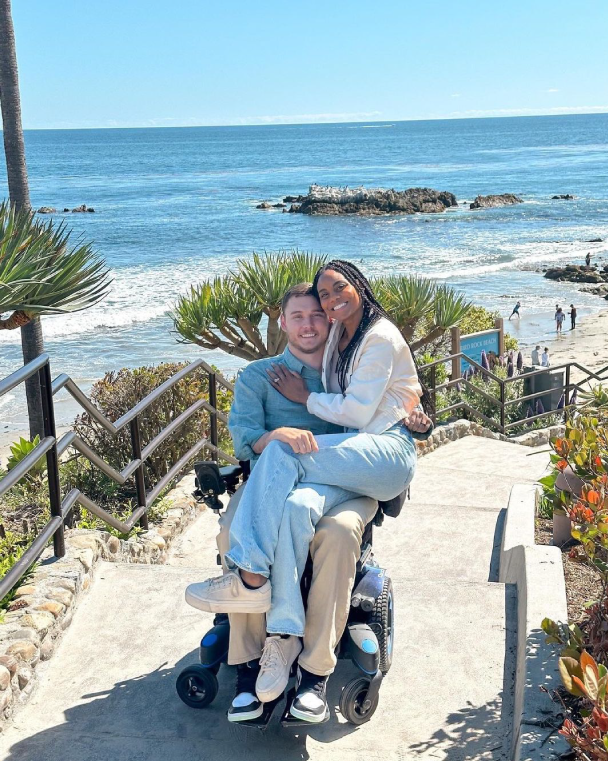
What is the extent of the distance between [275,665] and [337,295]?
1323mm

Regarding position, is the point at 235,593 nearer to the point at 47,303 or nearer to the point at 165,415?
the point at 47,303

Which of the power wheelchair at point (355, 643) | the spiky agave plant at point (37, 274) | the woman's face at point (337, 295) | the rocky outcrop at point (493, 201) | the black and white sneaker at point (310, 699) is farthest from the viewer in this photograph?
the rocky outcrop at point (493, 201)

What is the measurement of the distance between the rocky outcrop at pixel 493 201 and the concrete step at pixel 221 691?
198 ft

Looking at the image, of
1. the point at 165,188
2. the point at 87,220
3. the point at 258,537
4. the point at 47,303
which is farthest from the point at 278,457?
the point at 165,188

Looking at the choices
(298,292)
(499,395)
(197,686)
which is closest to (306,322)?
(298,292)

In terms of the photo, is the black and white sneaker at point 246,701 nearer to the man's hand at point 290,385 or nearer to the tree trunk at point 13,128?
the man's hand at point 290,385

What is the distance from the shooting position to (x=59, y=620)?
3645mm

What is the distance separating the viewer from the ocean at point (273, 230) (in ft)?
78.8

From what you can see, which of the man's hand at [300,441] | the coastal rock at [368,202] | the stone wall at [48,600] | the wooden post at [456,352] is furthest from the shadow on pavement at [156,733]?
the coastal rock at [368,202]

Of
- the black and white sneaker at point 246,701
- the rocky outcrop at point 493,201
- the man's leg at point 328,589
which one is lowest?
the rocky outcrop at point 493,201

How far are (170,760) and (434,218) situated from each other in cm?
5611

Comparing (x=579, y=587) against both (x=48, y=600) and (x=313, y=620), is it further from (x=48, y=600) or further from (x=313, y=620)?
(x=48, y=600)

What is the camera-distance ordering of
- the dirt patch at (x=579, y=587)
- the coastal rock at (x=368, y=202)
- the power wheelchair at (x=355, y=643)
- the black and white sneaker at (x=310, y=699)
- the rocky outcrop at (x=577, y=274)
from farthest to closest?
the coastal rock at (x=368, y=202) → the rocky outcrop at (x=577, y=274) → the dirt patch at (x=579, y=587) → the power wheelchair at (x=355, y=643) → the black and white sneaker at (x=310, y=699)

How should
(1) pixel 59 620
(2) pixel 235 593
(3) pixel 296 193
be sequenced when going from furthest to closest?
(3) pixel 296 193, (1) pixel 59 620, (2) pixel 235 593
